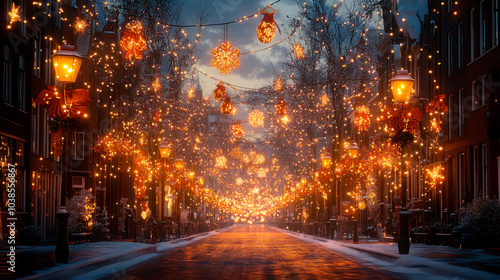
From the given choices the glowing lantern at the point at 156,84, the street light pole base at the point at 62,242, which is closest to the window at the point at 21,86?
the street light pole base at the point at 62,242

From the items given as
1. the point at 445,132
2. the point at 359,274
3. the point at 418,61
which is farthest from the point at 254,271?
the point at 418,61

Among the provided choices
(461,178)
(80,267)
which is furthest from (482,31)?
(80,267)

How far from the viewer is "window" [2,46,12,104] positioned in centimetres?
3092

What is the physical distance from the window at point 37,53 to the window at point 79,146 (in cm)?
918

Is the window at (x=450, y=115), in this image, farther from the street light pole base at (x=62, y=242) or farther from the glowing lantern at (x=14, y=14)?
the street light pole base at (x=62, y=242)

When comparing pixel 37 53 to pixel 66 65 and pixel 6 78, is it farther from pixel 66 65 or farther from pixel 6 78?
pixel 66 65

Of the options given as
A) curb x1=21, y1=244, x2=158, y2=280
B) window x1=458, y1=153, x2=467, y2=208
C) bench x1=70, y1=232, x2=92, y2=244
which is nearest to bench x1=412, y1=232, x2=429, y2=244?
window x1=458, y1=153, x2=467, y2=208

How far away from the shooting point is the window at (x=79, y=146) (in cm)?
4497

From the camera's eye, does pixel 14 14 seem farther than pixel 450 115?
No

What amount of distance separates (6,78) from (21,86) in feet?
6.24

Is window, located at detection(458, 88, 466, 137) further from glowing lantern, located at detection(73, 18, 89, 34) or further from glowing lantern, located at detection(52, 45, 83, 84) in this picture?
glowing lantern, located at detection(52, 45, 83, 84)

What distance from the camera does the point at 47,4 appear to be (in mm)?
37406

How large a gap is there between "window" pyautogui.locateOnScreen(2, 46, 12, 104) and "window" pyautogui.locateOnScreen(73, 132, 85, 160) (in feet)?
42.6

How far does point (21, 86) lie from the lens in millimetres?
33469
